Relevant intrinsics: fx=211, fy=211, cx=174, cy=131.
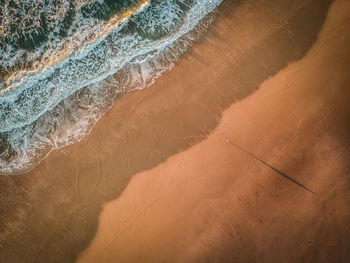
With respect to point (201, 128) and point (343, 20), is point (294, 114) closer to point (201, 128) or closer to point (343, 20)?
point (201, 128)

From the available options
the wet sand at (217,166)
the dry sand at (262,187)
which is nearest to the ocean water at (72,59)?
the wet sand at (217,166)

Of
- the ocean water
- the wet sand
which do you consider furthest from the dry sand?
the ocean water

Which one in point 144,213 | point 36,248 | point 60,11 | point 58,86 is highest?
point 60,11

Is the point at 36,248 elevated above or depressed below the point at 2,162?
below

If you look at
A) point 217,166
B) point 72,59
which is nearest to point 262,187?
point 217,166

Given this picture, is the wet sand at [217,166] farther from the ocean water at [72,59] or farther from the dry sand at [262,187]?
the ocean water at [72,59]

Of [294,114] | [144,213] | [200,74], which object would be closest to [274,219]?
[294,114]
